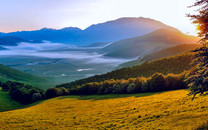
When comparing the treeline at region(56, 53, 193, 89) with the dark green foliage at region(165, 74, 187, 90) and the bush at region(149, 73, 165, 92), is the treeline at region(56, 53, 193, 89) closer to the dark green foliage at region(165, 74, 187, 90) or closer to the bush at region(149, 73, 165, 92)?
the bush at region(149, 73, 165, 92)

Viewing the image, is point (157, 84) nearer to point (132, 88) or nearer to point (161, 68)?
point (132, 88)

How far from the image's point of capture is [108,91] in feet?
206

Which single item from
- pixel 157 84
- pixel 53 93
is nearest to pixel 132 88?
pixel 157 84

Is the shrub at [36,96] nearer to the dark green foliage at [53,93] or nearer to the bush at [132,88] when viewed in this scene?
the dark green foliage at [53,93]

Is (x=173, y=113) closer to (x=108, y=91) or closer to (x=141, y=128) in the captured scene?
(x=141, y=128)

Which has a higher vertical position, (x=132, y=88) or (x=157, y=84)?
(x=157, y=84)

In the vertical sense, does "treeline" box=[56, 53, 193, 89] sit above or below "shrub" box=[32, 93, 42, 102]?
above

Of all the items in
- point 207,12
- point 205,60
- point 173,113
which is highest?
point 207,12

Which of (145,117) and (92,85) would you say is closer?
(145,117)

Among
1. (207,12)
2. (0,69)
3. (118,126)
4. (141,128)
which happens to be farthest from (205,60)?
(0,69)

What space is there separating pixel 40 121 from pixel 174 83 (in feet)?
126

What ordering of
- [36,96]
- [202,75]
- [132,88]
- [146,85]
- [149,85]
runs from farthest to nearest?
[36,96] → [132,88] → [146,85] → [149,85] → [202,75]

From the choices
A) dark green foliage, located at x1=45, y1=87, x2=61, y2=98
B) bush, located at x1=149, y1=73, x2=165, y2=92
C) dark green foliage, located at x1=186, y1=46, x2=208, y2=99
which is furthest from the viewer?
dark green foliage, located at x1=45, y1=87, x2=61, y2=98

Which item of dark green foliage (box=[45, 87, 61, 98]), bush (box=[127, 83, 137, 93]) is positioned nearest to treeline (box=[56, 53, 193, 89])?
bush (box=[127, 83, 137, 93])
